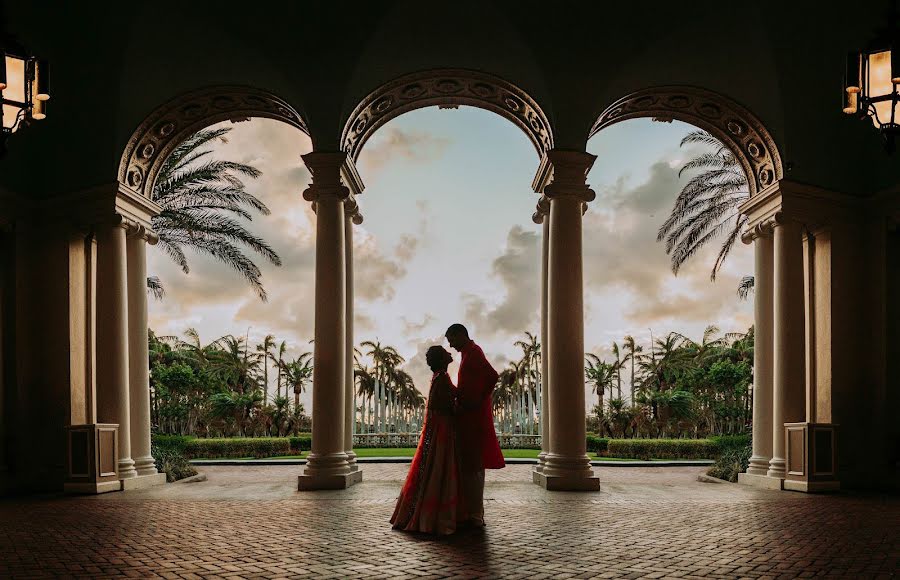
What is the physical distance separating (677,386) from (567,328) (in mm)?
→ 29166

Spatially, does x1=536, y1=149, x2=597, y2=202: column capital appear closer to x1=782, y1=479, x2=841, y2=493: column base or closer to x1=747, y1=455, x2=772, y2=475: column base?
x1=747, y1=455, x2=772, y2=475: column base

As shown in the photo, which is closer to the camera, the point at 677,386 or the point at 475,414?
the point at 475,414

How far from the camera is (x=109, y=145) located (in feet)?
48.6

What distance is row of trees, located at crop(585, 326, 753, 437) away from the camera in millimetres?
33656

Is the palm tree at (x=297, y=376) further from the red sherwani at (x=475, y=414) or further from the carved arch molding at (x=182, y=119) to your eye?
the red sherwani at (x=475, y=414)

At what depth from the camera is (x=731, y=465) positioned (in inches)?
656

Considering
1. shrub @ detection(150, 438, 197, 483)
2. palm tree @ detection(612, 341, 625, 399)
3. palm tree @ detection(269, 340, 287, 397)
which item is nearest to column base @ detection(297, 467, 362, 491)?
shrub @ detection(150, 438, 197, 483)

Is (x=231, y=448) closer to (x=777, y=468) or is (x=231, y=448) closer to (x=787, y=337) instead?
(x=777, y=468)

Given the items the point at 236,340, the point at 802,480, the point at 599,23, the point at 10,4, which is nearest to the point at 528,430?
the point at 802,480

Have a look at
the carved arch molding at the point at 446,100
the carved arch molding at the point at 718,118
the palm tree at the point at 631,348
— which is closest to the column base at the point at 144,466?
the carved arch molding at the point at 446,100

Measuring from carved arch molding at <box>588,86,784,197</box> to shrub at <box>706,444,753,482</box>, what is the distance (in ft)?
19.5

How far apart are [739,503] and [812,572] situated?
17.6 feet

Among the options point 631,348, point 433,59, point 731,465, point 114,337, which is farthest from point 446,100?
point 631,348

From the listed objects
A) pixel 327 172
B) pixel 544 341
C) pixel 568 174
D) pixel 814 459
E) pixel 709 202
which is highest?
pixel 709 202
